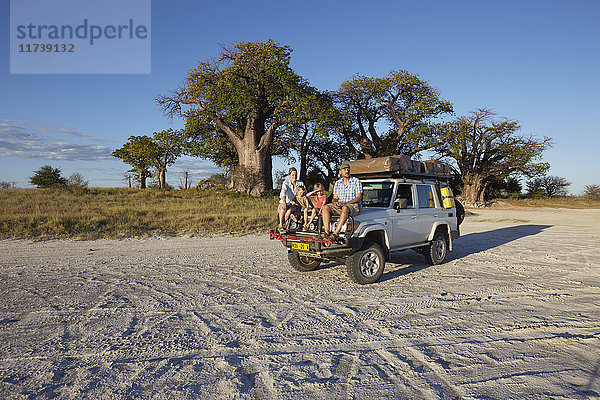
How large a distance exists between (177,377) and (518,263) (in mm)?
8542

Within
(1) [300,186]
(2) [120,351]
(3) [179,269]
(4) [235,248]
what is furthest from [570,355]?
(4) [235,248]

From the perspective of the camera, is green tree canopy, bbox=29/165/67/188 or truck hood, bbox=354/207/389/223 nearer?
truck hood, bbox=354/207/389/223

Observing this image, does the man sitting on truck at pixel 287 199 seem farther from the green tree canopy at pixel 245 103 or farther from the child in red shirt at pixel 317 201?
the green tree canopy at pixel 245 103

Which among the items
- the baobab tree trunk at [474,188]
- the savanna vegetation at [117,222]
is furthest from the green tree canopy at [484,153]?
the savanna vegetation at [117,222]

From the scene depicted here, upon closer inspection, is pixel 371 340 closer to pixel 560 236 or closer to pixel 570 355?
pixel 570 355

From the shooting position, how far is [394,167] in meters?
8.14

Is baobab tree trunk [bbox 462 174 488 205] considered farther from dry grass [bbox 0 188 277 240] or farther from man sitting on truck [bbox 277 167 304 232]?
man sitting on truck [bbox 277 167 304 232]

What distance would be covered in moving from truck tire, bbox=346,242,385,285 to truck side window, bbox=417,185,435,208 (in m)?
2.04

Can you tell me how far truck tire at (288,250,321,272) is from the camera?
8.12 m

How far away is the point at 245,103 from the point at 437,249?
70.3 ft

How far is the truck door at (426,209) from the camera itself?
8.59m

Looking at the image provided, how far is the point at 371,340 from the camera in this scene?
4516 millimetres

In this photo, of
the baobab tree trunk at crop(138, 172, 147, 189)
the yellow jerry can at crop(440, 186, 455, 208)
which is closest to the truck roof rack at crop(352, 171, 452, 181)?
the yellow jerry can at crop(440, 186, 455, 208)

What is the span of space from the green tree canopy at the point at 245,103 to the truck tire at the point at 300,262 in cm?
2135
